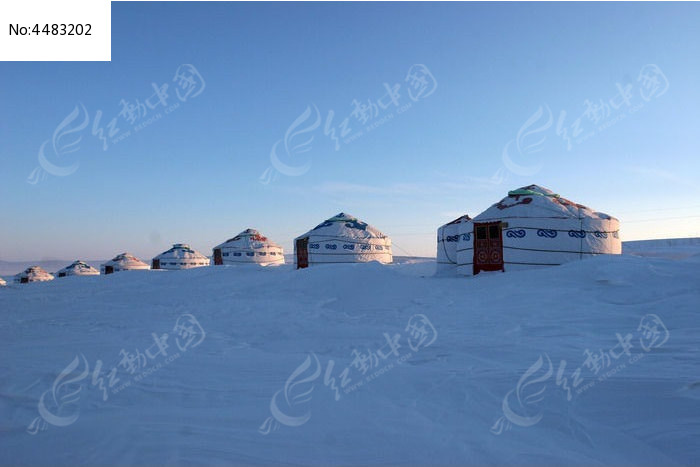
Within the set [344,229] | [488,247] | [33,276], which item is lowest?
[33,276]

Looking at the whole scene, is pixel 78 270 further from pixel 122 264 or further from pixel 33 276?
pixel 122 264

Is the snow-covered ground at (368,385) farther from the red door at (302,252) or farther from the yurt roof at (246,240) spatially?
the yurt roof at (246,240)

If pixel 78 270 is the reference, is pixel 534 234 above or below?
above

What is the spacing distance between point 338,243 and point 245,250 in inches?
307

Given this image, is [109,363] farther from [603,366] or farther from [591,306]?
[591,306]

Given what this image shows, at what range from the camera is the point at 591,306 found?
18.6ft

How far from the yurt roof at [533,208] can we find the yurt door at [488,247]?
0.26 meters

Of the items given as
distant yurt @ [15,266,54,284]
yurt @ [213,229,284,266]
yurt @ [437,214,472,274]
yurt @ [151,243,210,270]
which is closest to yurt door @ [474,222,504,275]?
yurt @ [437,214,472,274]

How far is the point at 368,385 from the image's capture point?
2.96 meters

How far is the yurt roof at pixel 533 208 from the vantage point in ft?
35.3

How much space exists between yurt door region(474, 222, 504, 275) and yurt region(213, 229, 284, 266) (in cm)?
1389

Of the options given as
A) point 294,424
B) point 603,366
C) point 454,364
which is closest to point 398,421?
point 294,424

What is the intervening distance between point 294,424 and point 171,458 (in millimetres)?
655

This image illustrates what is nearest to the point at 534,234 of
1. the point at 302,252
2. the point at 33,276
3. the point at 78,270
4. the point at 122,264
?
the point at 302,252
